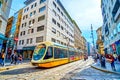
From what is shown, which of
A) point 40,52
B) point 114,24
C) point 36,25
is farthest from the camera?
point 36,25

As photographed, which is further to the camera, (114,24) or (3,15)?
(114,24)

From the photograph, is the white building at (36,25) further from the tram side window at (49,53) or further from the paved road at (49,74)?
the paved road at (49,74)

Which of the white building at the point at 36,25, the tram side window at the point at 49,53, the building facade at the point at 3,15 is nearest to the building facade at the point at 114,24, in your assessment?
the tram side window at the point at 49,53

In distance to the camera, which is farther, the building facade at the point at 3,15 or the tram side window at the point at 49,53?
the building facade at the point at 3,15

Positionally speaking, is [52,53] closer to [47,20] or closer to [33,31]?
[47,20]

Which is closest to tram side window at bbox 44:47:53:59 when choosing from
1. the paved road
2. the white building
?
the paved road

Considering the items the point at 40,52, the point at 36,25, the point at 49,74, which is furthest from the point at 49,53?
the point at 36,25

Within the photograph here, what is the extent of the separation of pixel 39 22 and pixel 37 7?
5787 mm

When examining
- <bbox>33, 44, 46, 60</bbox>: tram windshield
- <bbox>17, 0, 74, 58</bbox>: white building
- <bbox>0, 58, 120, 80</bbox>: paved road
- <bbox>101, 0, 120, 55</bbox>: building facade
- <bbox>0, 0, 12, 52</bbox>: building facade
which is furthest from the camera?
<bbox>17, 0, 74, 58</bbox>: white building

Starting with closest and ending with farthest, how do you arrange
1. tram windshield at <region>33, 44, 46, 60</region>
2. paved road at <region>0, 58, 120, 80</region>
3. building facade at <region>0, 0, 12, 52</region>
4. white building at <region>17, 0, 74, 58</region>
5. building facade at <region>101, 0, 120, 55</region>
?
paved road at <region>0, 58, 120, 80</region>
tram windshield at <region>33, 44, 46, 60</region>
building facade at <region>0, 0, 12, 52</region>
building facade at <region>101, 0, 120, 55</region>
white building at <region>17, 0, 74, 58</region>

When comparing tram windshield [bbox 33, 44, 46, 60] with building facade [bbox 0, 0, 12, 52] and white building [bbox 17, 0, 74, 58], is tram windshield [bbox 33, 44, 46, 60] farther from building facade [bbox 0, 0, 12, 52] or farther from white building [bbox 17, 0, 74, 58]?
white building [bbox 17, 0, 74, 58]

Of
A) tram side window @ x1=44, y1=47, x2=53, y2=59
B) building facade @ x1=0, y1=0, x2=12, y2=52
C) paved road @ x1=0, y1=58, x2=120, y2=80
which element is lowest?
paved road @ x1=0, y1=58, x2=120, y2=80

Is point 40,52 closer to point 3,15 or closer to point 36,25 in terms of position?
point 3,15

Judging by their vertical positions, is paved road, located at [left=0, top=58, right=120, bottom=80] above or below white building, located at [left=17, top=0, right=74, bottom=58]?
below
